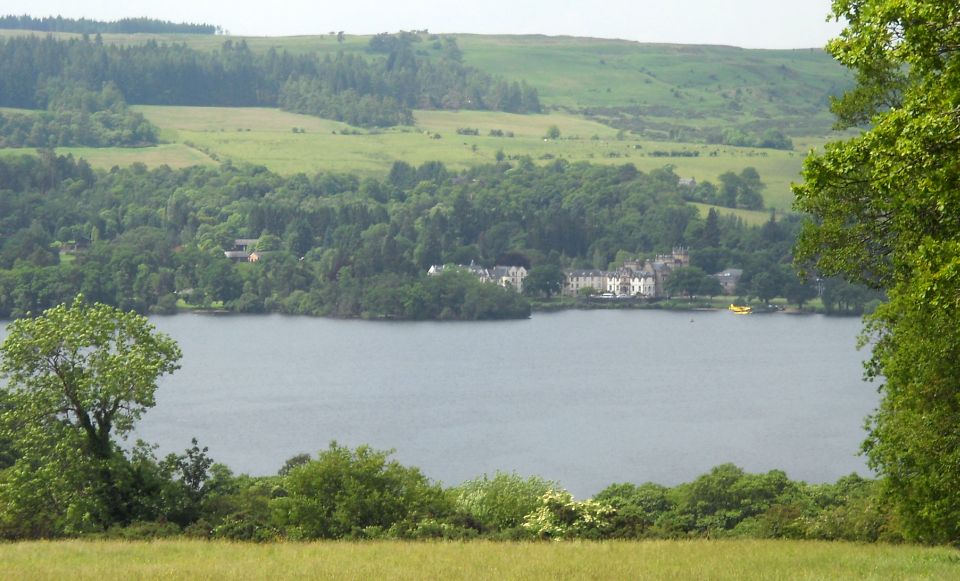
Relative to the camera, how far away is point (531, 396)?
282 ft

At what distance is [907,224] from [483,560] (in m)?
6.22

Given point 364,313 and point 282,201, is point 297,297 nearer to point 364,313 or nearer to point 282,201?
point 364,313

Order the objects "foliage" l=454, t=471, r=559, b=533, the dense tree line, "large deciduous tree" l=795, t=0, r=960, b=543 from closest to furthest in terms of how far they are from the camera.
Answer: "large deciduous tree" l=795, t=0, r=960, b=543, "foliage" l=454, t=471, r=559, b=533, the dense tree line

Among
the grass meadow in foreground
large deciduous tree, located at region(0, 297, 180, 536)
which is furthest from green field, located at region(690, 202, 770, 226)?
the grass meadow in foreground

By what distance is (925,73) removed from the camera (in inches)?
505

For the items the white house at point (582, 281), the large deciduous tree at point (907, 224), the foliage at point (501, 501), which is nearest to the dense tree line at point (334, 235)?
the white house at point (582, 281)

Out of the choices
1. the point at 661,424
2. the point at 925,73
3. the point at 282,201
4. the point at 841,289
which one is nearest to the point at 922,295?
the point at 925,73

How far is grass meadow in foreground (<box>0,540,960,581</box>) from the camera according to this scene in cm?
1591

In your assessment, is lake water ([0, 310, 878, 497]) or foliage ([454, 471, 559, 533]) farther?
lake water ([0, 310, 878, 497])

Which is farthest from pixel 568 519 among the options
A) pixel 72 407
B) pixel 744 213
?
pixel 744 213

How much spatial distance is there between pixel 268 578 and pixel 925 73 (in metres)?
8.48

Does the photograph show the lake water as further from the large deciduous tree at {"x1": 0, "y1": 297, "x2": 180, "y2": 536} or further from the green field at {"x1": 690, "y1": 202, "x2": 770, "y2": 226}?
the green field at {"x1": 690, "y1": 202, "x2": 770, "y2": 226}

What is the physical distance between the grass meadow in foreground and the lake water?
3435 centimetres

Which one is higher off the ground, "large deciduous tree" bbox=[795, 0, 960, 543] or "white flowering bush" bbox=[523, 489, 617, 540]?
"large deciduous tree" bbox=[795, 0, 960, 543]
